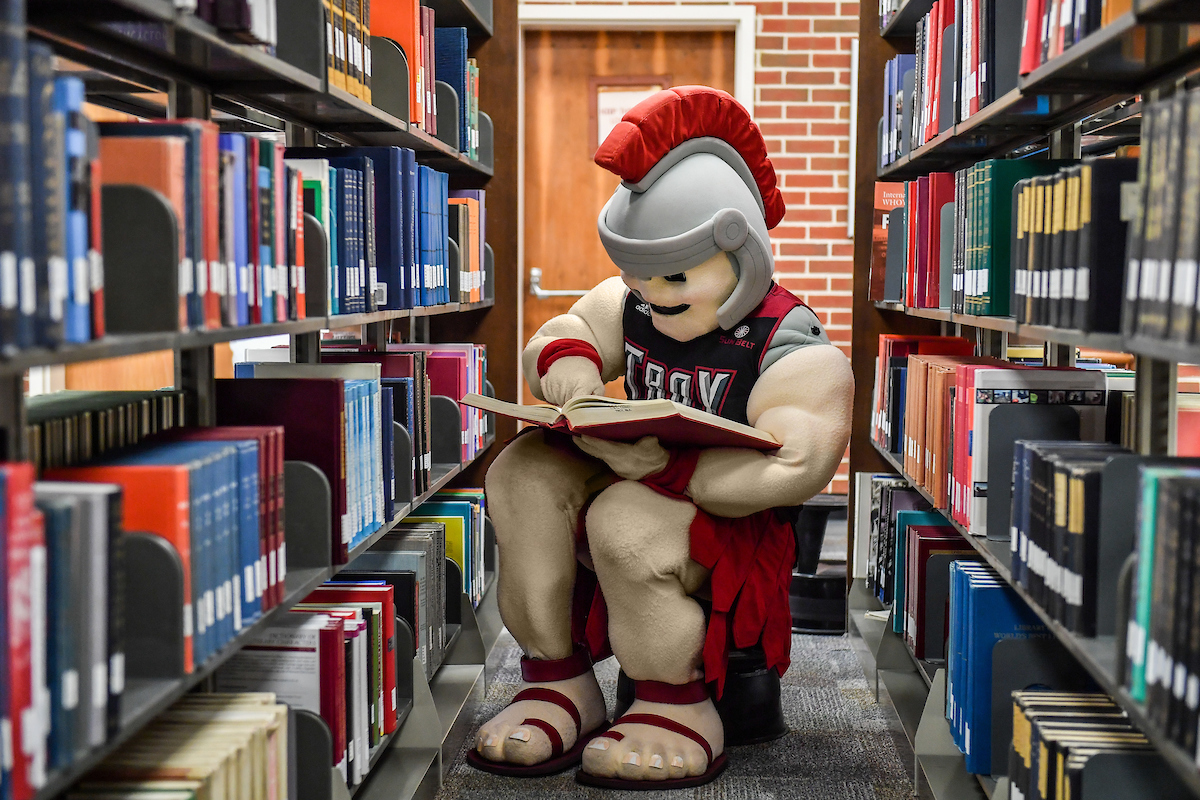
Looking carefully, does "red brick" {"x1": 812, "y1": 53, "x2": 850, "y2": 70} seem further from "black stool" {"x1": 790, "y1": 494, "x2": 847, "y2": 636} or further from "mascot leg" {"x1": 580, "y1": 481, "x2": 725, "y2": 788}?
"mascot leg" {"x1": 580, "y1": 481, "x2": 725, "y2": 788}

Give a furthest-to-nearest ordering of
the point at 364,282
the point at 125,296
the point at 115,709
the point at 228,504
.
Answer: the point at 364,282 < the point at 228,504 < the point at 125,296 < the point at 115,709

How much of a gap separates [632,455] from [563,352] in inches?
16.5

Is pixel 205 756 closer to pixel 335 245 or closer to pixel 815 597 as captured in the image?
pixel 335 245

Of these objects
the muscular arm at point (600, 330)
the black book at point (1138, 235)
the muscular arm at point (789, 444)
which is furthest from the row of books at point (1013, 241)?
the muscular arm at point (600, 330)

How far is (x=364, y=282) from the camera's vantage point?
2.19 meters

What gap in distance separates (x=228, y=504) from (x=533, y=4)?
Result: 11.7ft

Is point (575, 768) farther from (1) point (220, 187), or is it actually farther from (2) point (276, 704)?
(1) point (220, 187)

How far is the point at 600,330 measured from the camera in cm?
269

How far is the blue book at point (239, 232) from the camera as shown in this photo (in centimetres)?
146

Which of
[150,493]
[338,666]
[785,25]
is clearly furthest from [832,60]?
[150,493]

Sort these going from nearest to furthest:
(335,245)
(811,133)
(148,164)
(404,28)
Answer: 1. (148,164)
2. (335,245)
3. (404,28)
4. (811,133)

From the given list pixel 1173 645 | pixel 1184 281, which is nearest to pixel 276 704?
pixel 1173 645

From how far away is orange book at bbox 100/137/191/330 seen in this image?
4.22 ft

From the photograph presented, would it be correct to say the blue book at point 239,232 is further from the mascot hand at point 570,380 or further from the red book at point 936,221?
the red book at point 936,221
